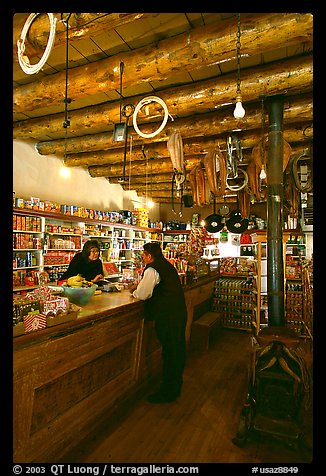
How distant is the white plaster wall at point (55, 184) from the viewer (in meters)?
5.86

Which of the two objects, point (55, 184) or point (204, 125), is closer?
point (204, 125)

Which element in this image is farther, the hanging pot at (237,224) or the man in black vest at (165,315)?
the hanging pot at (237,224)

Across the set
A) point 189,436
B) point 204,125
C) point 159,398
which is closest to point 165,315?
point 159,398

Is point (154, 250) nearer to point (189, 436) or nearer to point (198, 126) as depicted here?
point (189, 436)

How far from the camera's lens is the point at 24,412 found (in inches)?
74.2

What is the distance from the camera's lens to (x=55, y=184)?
6.72 metres

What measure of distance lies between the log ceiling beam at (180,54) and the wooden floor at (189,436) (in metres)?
3.48

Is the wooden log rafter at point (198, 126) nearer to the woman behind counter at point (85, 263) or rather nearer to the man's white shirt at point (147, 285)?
the woman behind counter at point (85, 263)

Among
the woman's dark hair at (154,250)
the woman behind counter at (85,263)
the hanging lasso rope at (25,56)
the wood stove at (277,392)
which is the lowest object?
the wood stove at (277,392)

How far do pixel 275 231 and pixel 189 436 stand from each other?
2.19 m

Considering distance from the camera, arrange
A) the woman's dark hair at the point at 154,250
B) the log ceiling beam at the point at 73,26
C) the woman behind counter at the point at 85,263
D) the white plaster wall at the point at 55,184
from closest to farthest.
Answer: the log ceiling beam at the point at 73,26 < the woman's dark hair at the point at 154,250 < the woman behind counter at the point at 85,263 < the white plaster wall at the point at 55,184

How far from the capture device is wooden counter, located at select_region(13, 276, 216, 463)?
1897mm

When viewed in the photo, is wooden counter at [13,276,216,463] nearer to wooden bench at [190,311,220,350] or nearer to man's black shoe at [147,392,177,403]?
man's black shoe at [147,392,177,403]

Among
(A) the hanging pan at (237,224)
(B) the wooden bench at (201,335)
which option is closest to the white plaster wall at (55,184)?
(A) the hanging pan at (237,224)
